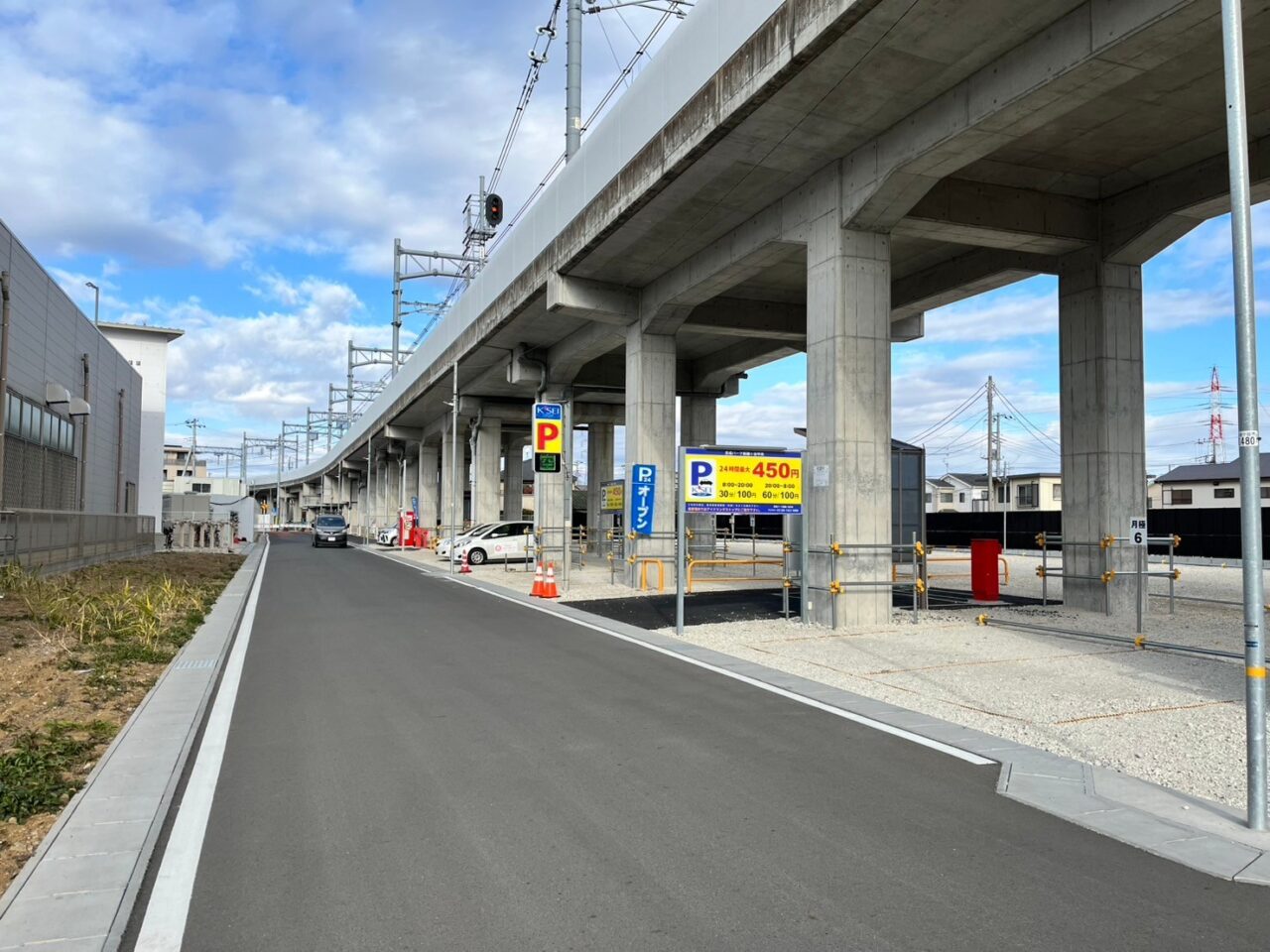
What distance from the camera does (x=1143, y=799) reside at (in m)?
5.59

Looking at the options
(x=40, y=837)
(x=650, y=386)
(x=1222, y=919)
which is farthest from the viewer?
(x=650, y=386)

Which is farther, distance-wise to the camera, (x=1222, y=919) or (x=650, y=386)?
(x=650, y=386)

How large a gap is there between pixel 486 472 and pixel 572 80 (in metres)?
23.7

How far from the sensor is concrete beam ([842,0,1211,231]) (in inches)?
389

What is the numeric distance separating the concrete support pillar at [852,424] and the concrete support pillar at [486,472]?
99.1 feet

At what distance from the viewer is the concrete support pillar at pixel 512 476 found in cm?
6733

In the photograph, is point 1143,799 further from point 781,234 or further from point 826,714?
point 781,234

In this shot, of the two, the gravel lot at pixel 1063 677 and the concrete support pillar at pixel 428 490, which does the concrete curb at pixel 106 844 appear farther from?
the concrete support pillar at pixel 428 490

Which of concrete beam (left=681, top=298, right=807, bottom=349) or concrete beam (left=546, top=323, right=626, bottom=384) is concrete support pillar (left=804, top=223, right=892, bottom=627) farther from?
concrete beam (left=546, top=323, right=626, bottom=384)

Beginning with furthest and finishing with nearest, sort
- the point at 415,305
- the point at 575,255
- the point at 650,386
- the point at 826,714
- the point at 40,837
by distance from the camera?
the point at 415,305
the point at 650,386
the point at 575,255
the point at 826,714
the point at 40,837

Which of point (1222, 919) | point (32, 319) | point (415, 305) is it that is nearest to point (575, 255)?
point (32, 319)

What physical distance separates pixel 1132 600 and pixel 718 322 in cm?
1240

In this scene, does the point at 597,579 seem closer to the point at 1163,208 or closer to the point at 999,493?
the point at 1163,208

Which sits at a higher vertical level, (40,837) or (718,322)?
(718,322)
